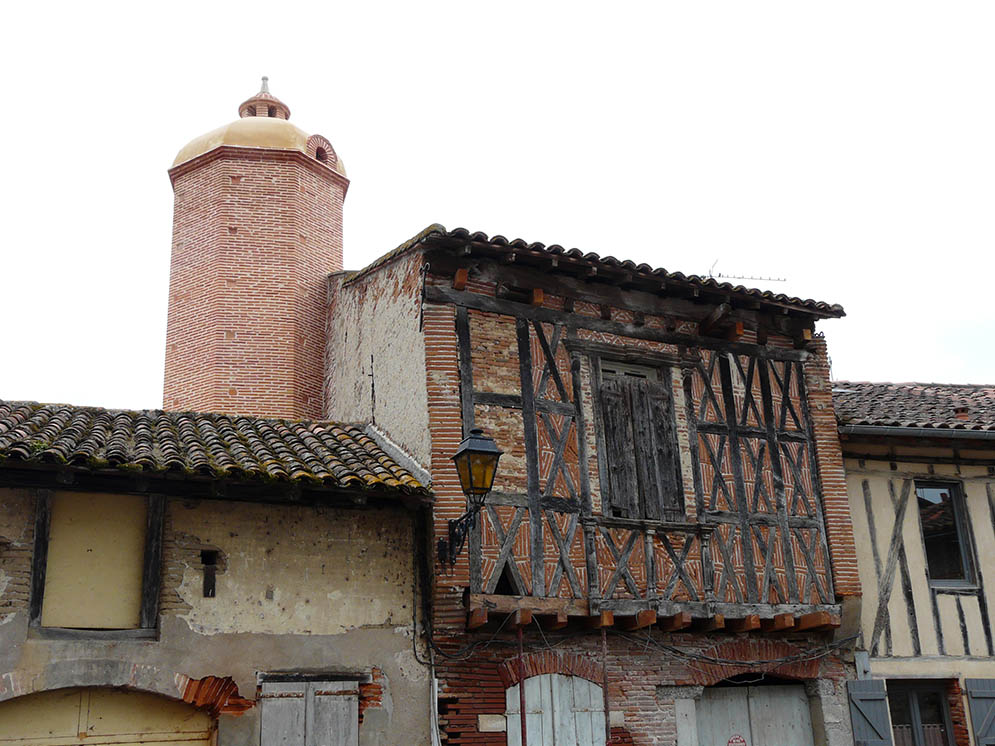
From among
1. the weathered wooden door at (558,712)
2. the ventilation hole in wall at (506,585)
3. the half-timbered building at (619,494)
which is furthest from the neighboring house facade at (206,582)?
the weathered wooden door at (558,712)

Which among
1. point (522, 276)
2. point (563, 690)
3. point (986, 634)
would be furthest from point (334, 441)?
point (986, 634)

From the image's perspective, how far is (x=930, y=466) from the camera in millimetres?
12656

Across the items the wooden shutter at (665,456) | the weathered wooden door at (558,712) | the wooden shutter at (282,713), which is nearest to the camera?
the wooden shutter at (282,713)

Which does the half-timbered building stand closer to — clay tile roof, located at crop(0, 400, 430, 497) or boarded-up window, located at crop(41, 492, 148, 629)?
clay tile roof, located at crop(0, 400, 430, 497)

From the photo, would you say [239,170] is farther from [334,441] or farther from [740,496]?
[740,496]

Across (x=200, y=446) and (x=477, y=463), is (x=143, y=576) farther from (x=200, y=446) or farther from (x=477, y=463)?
(x=477, y=463)

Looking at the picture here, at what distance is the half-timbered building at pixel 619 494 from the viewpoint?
9914mm

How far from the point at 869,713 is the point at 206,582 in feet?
23.7

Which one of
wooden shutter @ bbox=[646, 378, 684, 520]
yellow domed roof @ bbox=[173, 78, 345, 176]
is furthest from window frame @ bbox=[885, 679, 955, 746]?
yellow domed roof @ bbox=[173, 78, 345, 176]

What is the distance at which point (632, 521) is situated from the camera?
1067cm

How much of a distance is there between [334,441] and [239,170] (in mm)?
6466

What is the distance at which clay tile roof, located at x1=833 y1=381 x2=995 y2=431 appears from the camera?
41.0 ft

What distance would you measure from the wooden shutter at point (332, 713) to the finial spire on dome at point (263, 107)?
1060 cm

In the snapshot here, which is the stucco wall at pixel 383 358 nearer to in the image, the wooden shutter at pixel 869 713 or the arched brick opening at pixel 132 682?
the arched brick opening at pixel 132 682
